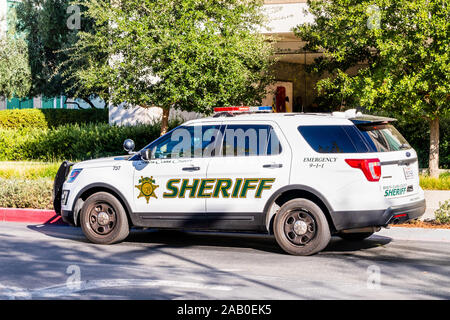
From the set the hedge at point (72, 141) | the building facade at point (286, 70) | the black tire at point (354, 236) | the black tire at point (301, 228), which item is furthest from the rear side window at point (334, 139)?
the hedge at point (72, 141)

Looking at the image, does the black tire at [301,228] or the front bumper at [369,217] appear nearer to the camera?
the front bumper at [369,217]

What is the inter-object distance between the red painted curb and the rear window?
5622 millimetres

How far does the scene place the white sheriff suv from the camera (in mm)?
8602

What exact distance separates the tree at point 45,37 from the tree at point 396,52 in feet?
52.0

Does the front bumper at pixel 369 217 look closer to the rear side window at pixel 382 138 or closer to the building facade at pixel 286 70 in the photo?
the rear side window at pixel 382 138

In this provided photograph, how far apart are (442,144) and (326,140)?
10.5 meters

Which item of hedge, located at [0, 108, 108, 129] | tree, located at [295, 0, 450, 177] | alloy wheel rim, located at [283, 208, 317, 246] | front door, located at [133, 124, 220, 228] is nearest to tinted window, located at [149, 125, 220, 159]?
front door, located at [133, 124, 220, 228]

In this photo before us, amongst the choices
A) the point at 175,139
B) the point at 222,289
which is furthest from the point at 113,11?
the point at 222,289

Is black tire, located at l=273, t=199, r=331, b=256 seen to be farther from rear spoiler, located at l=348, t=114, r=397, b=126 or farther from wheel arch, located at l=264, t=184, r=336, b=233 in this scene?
rear spoiler, located at l=348, t=114, r=397, b=126

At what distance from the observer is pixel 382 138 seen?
8875 millimetres

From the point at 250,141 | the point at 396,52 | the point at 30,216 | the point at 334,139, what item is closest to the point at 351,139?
the point at 334,139

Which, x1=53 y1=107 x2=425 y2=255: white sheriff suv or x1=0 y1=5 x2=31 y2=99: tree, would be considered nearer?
x1=53 y1=107 x2=425 y2=255: white sheriff suv

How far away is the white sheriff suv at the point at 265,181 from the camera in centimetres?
860
